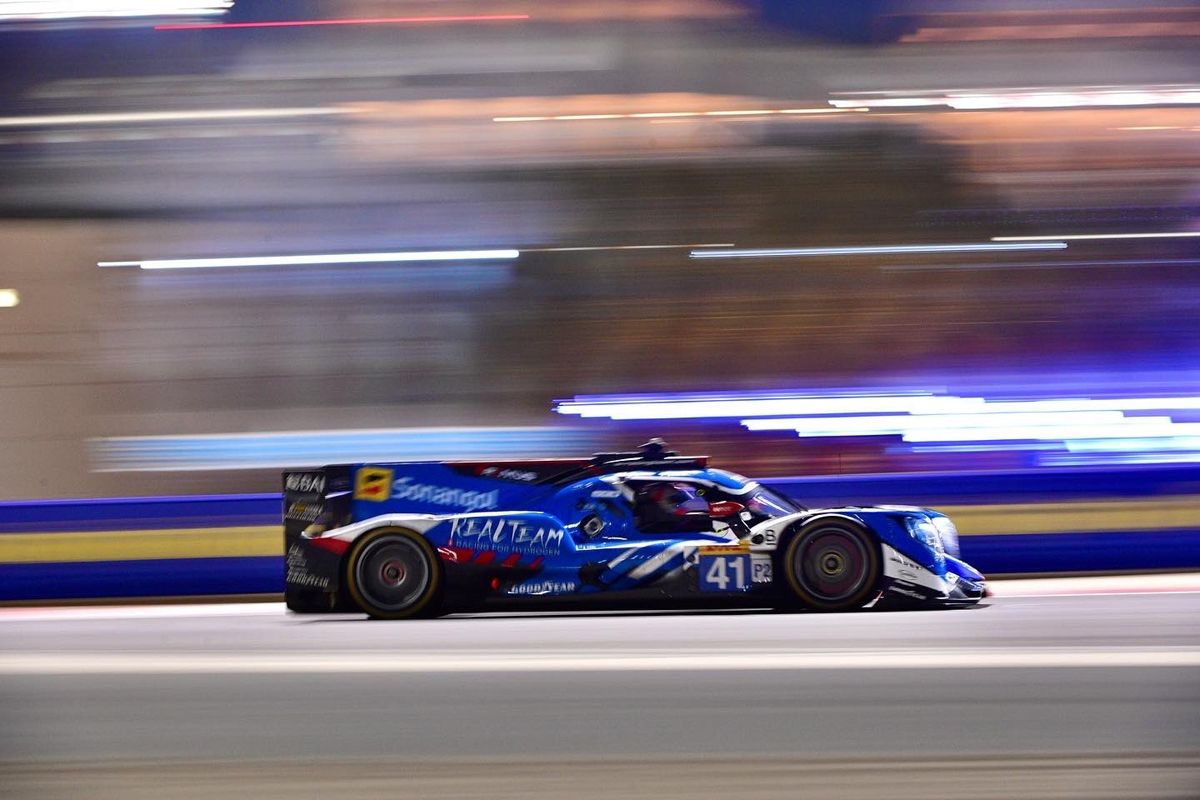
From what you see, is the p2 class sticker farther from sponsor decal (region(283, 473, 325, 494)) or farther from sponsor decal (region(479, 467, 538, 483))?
sponsor decal (region(283, 473, 325, 494))

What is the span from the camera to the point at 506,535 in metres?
7.62

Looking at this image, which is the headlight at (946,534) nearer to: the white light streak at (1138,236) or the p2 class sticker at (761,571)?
the p2 class sticker at (761,571)

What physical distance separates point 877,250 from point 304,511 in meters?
7.42

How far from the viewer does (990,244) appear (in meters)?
13.7

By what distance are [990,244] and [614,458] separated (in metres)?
7.16

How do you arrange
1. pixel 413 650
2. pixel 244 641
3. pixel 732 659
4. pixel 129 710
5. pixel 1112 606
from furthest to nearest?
1. pixel 1112 606
2. pixel 244 641
3. pixel 413 650
4. pixel 732 659
5. pixel 129 710

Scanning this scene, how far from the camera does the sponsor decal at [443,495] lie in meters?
7.89

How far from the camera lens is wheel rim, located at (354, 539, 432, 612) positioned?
307 inches

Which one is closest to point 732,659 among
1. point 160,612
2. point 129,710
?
→ point 129,710

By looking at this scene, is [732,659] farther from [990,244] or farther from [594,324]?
[990,244]

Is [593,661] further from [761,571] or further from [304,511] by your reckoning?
[304,511]

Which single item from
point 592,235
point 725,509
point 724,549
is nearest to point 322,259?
point 592,235

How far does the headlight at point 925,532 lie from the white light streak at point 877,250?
21.0ft

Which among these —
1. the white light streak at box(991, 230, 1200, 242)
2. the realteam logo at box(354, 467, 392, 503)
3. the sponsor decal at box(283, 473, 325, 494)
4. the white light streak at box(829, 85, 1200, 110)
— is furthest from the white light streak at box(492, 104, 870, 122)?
the realteam logo at box(354, 467, 392, 503)
